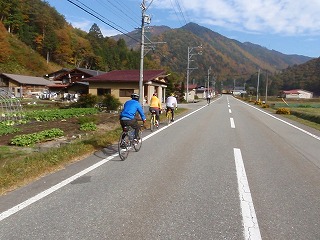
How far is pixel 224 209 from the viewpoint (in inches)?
165

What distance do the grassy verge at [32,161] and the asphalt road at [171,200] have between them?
0.26 meters

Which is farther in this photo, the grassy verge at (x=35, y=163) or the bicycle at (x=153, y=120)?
the bicycle at (x=153, y=120)

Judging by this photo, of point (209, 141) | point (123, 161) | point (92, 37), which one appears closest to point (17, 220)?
point (123, 161)

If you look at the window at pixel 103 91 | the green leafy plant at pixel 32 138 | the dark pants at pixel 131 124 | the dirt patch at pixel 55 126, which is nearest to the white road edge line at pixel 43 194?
the dark pants at pixel 131 124

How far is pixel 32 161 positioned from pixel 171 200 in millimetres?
3477

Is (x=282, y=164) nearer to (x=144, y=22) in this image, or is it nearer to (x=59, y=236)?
(x=59, y=236)

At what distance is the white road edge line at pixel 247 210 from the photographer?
3.51 m

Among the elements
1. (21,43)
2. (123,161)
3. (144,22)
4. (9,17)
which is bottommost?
(123,161)

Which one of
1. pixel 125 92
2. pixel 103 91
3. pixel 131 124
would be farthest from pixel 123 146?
pixel 103 91

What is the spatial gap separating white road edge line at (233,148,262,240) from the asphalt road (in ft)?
0.04

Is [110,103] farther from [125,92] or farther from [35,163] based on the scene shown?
[35,163]

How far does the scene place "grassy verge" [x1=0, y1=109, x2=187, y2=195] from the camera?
518 cm

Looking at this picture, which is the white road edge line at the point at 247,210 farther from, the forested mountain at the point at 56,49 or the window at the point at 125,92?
the forested mountain at the point at 56,49

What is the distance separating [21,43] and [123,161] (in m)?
80.1
